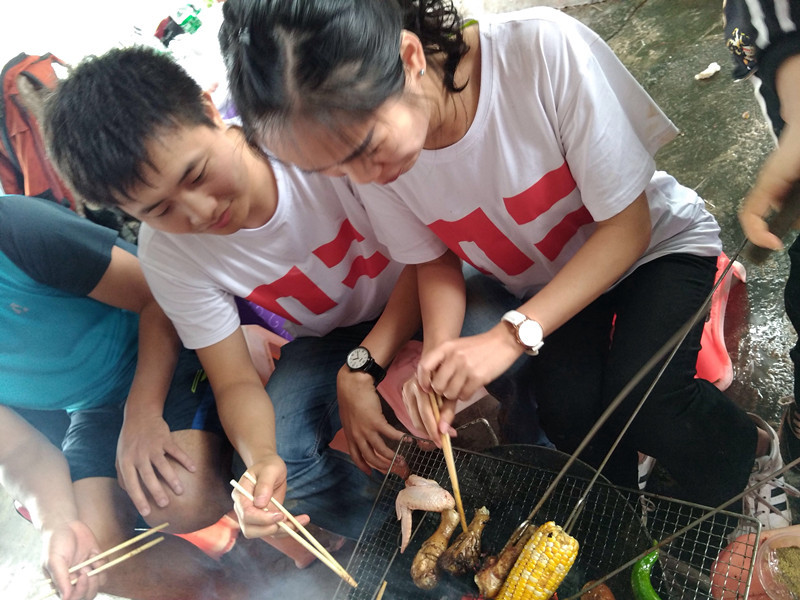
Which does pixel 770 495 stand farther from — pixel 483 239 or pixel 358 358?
pixel 358 358

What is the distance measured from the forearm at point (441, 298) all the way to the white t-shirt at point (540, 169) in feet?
0.20

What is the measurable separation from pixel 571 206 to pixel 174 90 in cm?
99

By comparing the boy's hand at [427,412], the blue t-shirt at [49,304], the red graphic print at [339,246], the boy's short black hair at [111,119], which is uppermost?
the boy's short black hair at [111,119]

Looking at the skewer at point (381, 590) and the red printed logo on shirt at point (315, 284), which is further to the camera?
the red printed logo on shirt at point (315, 284)

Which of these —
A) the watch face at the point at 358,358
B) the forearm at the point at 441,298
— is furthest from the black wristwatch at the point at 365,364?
the forearm at the point at 441,298

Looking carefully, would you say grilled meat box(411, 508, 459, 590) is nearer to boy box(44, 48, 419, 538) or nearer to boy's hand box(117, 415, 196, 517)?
boy box(44, 48, 419, 538)

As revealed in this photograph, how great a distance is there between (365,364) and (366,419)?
16cm

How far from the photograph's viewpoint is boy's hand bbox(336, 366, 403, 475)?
61.3 inches

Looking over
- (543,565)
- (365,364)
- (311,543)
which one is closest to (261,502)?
(311,543)

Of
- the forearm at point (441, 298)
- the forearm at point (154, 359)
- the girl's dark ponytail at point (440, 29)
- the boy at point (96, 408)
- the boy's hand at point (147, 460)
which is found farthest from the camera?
the forearm at point (154, 359)

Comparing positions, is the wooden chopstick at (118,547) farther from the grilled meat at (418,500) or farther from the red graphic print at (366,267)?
the red graphic print at (366,267)

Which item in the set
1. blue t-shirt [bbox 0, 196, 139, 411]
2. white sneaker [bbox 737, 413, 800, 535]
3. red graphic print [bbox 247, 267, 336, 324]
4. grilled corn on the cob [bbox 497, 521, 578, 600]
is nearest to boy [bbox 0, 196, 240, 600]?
blue t-shirt [bbox 0, 196, 139, 411]

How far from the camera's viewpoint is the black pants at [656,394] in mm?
1280

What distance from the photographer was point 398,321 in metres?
1.67
